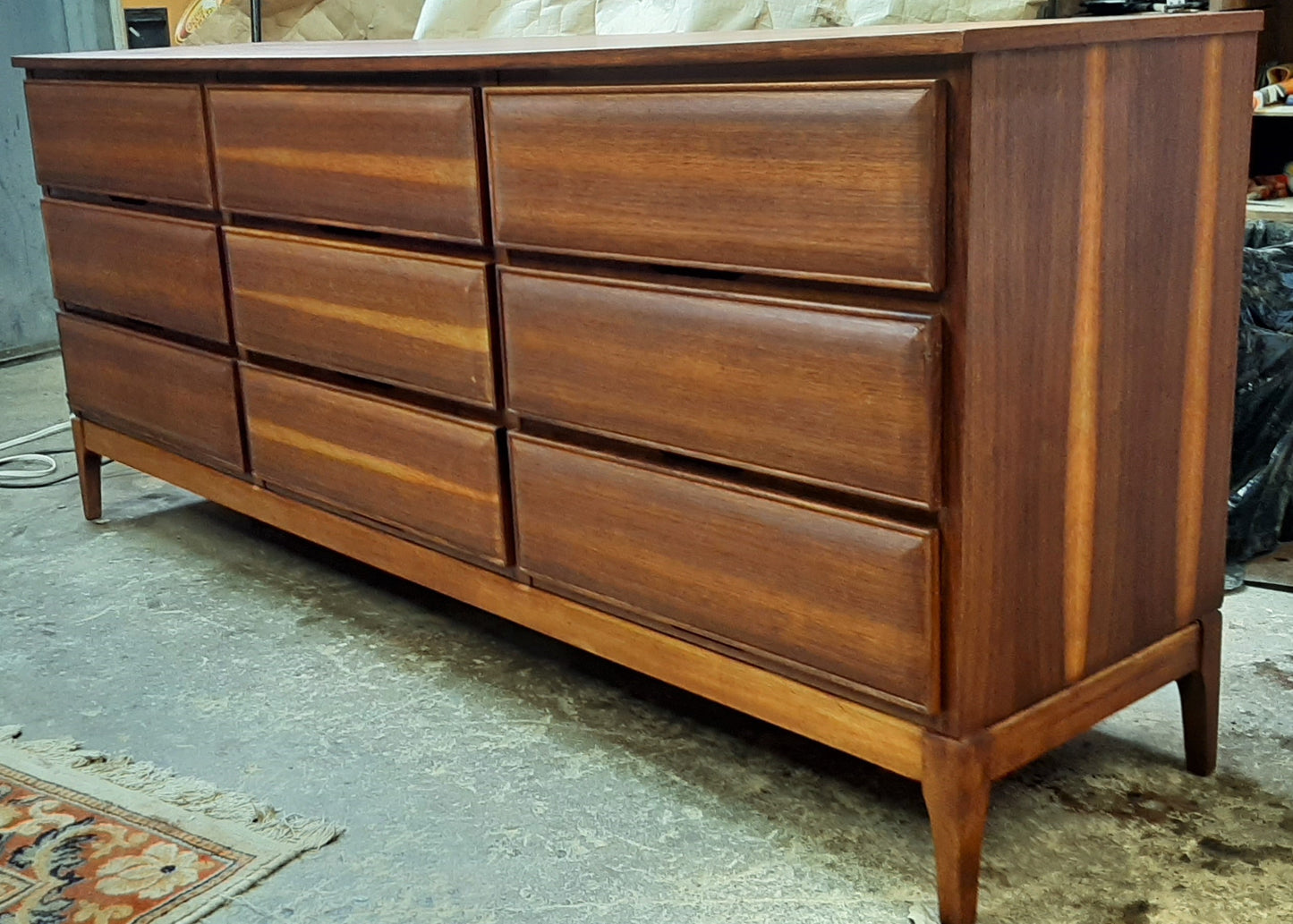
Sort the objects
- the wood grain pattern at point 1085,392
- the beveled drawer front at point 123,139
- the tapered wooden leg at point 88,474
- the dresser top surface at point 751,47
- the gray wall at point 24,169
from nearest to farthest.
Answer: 1. the dresser top surface at point 751,47
2. the wood grain pattern at point 1085,392
3. the beveled drawer front at point 123,139
4. the tapered wooden leg at point 88,474
5. the gray wall at point 24,169

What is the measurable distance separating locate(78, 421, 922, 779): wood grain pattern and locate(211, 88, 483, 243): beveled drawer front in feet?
1.48

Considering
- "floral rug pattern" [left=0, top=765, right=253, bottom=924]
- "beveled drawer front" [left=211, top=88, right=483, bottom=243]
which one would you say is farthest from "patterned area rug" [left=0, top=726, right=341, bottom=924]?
"beveled drawer front" [left=211, top=88, right=483, bottom=243]

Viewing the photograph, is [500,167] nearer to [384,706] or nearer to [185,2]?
[384,706]

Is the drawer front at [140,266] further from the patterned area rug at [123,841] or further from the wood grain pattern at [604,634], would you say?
the patterned area rug at [123,841]

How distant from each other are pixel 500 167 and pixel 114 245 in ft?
3.42

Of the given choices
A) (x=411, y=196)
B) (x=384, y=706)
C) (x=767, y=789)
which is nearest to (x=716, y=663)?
(x=767, y=789)

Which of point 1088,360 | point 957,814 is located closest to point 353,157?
point 1088,360

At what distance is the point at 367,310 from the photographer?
1911 millimetres

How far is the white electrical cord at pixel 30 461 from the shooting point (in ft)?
9.71

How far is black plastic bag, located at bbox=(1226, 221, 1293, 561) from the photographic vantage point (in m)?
2.24

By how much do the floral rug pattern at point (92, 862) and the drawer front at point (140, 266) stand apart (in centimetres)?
82

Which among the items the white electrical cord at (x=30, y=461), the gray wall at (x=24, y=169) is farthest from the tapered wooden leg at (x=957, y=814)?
the gray wall at (x=24, y=169)

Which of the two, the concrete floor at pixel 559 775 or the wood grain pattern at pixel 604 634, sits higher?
the wood grain pattern at pixel 604 634

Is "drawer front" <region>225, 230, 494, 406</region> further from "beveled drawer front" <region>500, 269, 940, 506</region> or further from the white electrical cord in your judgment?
the white electrical cord
